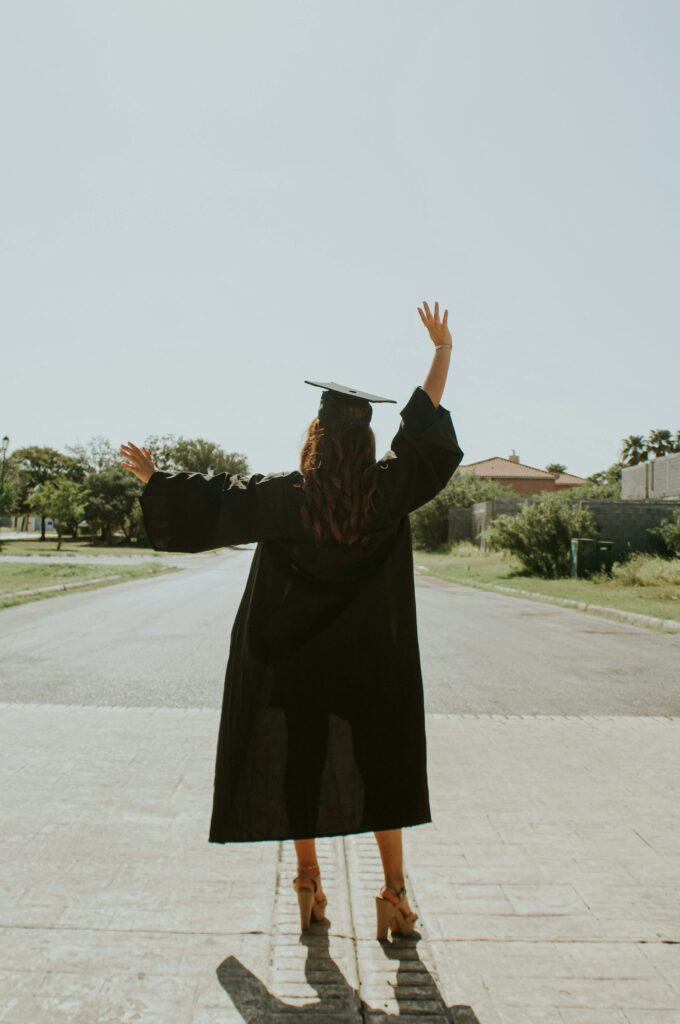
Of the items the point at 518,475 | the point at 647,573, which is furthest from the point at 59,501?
the point at 518,475

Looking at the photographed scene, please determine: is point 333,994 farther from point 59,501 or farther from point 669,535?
point 59,501

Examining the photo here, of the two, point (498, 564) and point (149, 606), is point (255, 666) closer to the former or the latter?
point (149, 606)

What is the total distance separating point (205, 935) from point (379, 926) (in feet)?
1.92

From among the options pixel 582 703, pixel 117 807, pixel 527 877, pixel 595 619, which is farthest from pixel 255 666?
pixel 595 619

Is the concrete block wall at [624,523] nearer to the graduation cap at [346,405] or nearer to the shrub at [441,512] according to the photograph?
the shrub at [441,512]

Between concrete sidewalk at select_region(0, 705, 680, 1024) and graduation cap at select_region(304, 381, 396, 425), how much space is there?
1758mm

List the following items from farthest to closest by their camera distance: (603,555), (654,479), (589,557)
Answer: (654,479), (603,555), (589,557)

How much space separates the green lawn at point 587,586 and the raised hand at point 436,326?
12.4 m

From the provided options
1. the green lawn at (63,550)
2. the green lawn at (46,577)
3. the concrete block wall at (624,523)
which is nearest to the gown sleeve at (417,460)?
the green lawn at (46,577)

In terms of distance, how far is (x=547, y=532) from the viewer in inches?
1040

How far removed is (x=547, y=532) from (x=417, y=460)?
955 inches

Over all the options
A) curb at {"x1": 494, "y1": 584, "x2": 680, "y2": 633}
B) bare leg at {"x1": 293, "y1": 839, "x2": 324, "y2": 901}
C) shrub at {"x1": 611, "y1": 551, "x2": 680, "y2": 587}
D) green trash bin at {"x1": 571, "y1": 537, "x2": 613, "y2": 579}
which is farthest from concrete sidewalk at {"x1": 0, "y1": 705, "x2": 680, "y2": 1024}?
green trash bin at {"x1": 571, "y1": 537, "x2": 613, "y2": 579}

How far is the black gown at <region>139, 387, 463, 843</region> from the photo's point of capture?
9.43 feet

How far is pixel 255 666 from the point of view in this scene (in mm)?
2912
